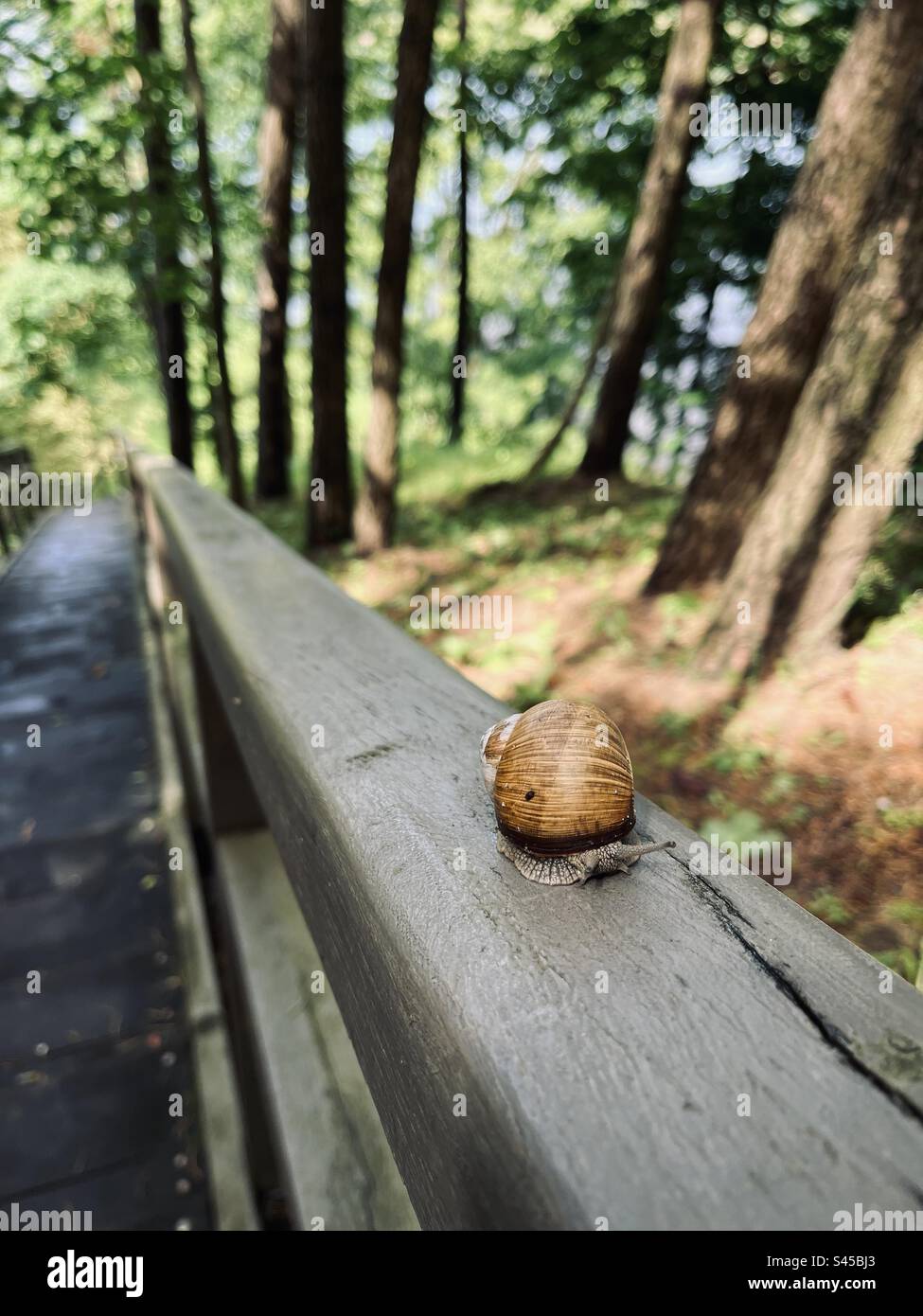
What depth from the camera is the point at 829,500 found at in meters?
3.32

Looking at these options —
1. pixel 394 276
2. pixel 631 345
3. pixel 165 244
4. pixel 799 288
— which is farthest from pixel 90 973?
pixel 631 345

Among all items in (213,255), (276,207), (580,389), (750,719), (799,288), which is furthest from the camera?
(276,207)

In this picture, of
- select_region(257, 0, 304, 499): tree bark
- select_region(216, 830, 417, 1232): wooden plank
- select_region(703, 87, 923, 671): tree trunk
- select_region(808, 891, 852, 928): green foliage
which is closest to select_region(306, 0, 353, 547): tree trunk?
select_region(257, 0, 304, 499): tree bark

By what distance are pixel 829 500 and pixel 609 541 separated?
2.72 metres

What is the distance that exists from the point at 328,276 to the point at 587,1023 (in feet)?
26.3

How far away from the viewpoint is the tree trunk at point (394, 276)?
20.7 feet

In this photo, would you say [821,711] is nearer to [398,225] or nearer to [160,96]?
[398,225]

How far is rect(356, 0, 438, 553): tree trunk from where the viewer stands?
6.30 meters

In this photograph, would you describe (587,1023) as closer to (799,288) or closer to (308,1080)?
(308,1080)

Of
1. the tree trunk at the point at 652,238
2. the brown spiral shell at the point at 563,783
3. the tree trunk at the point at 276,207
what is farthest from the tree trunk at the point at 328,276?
the brown spiral shell at the point at 563,783

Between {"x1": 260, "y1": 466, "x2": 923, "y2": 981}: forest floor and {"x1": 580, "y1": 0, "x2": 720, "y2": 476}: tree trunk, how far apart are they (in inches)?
106

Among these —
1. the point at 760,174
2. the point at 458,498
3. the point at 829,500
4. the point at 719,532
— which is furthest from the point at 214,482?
the point at 829,500

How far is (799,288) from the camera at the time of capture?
157 inches

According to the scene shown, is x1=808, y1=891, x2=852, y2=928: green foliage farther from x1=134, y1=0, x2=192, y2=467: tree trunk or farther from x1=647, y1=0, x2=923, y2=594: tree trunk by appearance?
x1=134, y1=0, x2=192, y2=467: tree trunk
